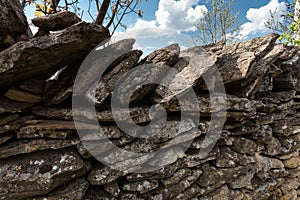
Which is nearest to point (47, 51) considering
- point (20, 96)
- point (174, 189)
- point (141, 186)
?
point (20, 96)

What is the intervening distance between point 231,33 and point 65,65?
19657 mm

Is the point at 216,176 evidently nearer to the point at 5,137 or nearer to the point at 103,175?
the point at 103,175

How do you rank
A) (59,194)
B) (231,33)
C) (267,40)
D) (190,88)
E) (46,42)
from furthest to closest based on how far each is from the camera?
(231,33) < (267,40) < (190,88) < (59,194) < (46,42)

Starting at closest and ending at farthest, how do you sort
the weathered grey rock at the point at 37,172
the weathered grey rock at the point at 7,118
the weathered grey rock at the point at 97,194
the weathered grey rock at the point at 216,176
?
the weathered grey rock at the point at 37,172 → the weathered grey rock at the point at 7,118 → the weathered grey rock at the point at 97,194 → the weathered grey rock at the point at 216,176

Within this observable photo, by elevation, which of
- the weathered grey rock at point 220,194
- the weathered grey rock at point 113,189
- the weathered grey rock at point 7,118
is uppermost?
the weathered grey rock at point 7,118

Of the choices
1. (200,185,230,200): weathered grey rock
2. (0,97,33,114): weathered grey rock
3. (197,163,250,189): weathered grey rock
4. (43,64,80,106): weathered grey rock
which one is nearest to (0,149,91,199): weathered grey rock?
(0,97,33,114): weathered grey rock

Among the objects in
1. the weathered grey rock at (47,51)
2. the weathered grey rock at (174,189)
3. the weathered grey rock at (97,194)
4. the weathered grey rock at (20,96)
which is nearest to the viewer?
the weathered grey rock at (47,51)

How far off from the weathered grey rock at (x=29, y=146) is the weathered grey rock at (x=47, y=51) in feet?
2.80

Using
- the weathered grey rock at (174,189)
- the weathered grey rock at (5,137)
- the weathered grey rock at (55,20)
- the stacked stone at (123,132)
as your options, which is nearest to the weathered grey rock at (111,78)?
the stacked stone at (123,132)

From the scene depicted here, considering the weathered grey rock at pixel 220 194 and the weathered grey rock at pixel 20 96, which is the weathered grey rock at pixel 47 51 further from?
the weathered grey rock at pixel 220 194

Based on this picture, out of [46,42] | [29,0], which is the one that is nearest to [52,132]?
[46,42]

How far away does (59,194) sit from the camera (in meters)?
2.67

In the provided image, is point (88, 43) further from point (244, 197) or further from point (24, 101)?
point (244, 197)

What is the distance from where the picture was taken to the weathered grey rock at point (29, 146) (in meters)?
2.57
